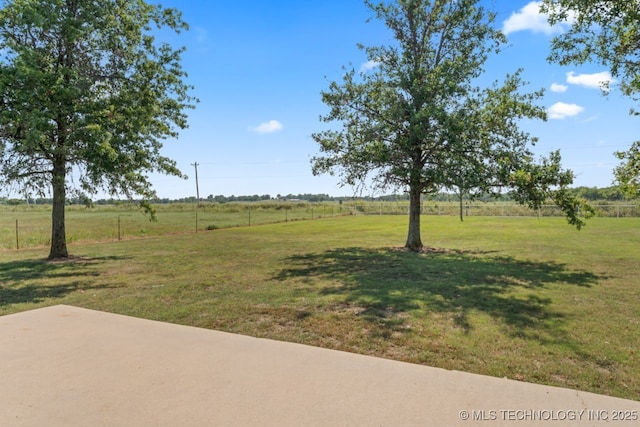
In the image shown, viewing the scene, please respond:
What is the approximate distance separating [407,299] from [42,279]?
761 cm

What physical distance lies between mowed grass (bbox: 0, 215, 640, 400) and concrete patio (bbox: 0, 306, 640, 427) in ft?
1.45

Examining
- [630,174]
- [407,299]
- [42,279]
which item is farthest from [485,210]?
[42,279]

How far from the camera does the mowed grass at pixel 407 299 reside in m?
3.69

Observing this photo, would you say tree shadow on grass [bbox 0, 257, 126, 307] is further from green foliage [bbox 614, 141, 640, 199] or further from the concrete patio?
green foliage [bbox 614, 141, 640, 199]

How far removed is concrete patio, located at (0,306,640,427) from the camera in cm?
245

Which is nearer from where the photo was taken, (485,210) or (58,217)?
(58,217)

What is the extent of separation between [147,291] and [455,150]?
873 centimetres

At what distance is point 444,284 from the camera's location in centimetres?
716

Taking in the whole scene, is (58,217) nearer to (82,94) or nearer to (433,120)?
(82,94)

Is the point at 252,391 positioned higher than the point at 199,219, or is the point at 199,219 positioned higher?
the point at 199,219

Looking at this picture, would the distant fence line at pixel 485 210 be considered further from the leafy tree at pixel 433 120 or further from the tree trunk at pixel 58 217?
the tree trunk at pixel 58 217

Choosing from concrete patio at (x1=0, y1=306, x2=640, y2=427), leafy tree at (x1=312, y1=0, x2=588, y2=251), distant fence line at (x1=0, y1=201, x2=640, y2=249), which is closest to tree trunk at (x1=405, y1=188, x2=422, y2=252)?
leafy tree at (x1=312, y1=0, x2=588, y2=251)

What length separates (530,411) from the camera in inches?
99.8

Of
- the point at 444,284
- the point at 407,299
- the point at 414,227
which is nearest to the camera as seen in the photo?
the point at 407,299
